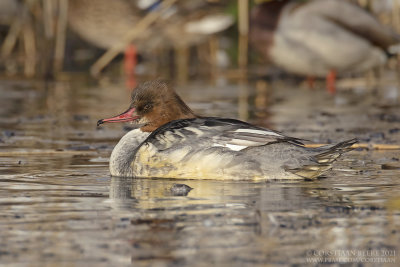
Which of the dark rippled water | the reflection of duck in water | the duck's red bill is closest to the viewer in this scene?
the dark rippled water

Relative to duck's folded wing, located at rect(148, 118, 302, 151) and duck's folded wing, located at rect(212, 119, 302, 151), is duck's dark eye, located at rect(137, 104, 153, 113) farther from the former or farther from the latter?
duck's folded wing, located at rect(212, 119, 302, 151)

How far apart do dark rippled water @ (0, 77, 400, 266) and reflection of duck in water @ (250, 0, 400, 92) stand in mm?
5022

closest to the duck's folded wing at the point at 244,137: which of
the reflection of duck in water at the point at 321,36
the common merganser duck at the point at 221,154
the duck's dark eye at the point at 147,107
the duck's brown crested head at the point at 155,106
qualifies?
the common merganser duck at the point at 221,154

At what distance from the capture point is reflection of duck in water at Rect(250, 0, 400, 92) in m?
15.1

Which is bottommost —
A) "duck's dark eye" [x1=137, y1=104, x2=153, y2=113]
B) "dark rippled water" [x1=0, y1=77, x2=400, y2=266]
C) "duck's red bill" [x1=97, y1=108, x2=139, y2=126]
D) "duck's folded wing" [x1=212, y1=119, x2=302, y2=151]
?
"dark rippled water" [x1=0, y1=77, x2=400, y2=266]

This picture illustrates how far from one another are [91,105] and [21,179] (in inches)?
253

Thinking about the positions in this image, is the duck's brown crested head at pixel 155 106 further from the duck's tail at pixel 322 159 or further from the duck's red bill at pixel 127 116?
the duck's tail at pixel 322 159

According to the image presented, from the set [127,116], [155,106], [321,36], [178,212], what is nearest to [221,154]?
[155,106]

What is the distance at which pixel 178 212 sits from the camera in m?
5.60

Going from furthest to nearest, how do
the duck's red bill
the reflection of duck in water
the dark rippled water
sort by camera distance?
the reflection of duck in water < the duck's red bill < the dark rippled water

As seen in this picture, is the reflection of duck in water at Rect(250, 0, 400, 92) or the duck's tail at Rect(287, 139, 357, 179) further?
the reflection of duck in water at Rect(250, 0, 400, 92)

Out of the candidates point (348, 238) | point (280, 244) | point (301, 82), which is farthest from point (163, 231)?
point (301, 82)

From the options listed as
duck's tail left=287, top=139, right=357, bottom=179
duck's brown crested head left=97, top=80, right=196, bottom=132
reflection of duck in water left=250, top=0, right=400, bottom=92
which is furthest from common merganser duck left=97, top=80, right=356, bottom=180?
reflection of duck in water left=250, top=0, right=400, bottom=92

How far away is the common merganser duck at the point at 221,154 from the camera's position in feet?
22.2
